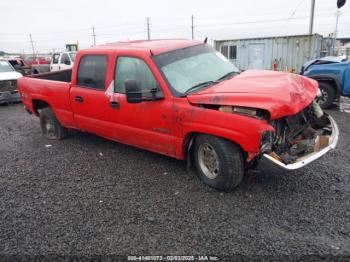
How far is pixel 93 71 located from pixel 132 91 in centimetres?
142

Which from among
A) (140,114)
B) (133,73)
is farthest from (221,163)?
(133,73)

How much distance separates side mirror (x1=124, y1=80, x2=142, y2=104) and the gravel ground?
1.19 m

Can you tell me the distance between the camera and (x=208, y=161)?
3914mm

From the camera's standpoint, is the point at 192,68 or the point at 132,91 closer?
the point at 132,91

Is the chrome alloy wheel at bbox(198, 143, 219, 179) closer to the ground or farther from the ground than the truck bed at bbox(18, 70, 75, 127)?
closer to the ground

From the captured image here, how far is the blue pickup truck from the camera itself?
26.4 ft

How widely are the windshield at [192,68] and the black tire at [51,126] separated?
310cm

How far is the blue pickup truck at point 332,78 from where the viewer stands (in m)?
8.05

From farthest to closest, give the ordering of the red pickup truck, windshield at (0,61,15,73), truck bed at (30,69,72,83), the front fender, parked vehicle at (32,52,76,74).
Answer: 1. parked vehicle at (32,52,76,74)
2. windshield at (0,61,15,73)
3. truck bed at (30,69,72,83)
4. the red pickup truck
5. the front fender

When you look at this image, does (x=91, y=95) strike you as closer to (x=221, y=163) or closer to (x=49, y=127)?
(x=49, y=127)

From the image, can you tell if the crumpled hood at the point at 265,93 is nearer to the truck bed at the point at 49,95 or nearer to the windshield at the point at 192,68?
the windshield at the point at 192,68

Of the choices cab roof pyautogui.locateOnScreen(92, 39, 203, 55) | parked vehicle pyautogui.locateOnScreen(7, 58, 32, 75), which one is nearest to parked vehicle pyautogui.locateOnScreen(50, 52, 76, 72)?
parked vehicle pyautogui.locateOnScreen(7, 58, 32, 75)

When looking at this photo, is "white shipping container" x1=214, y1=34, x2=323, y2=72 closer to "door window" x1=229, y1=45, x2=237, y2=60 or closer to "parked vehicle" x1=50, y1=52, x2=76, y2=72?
"door window" x1=229, y1=45, x2=237, y2=60

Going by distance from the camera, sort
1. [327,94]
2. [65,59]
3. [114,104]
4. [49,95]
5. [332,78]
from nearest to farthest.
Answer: [114,104], [49,95], [332,78], [327,94], [65,59]
